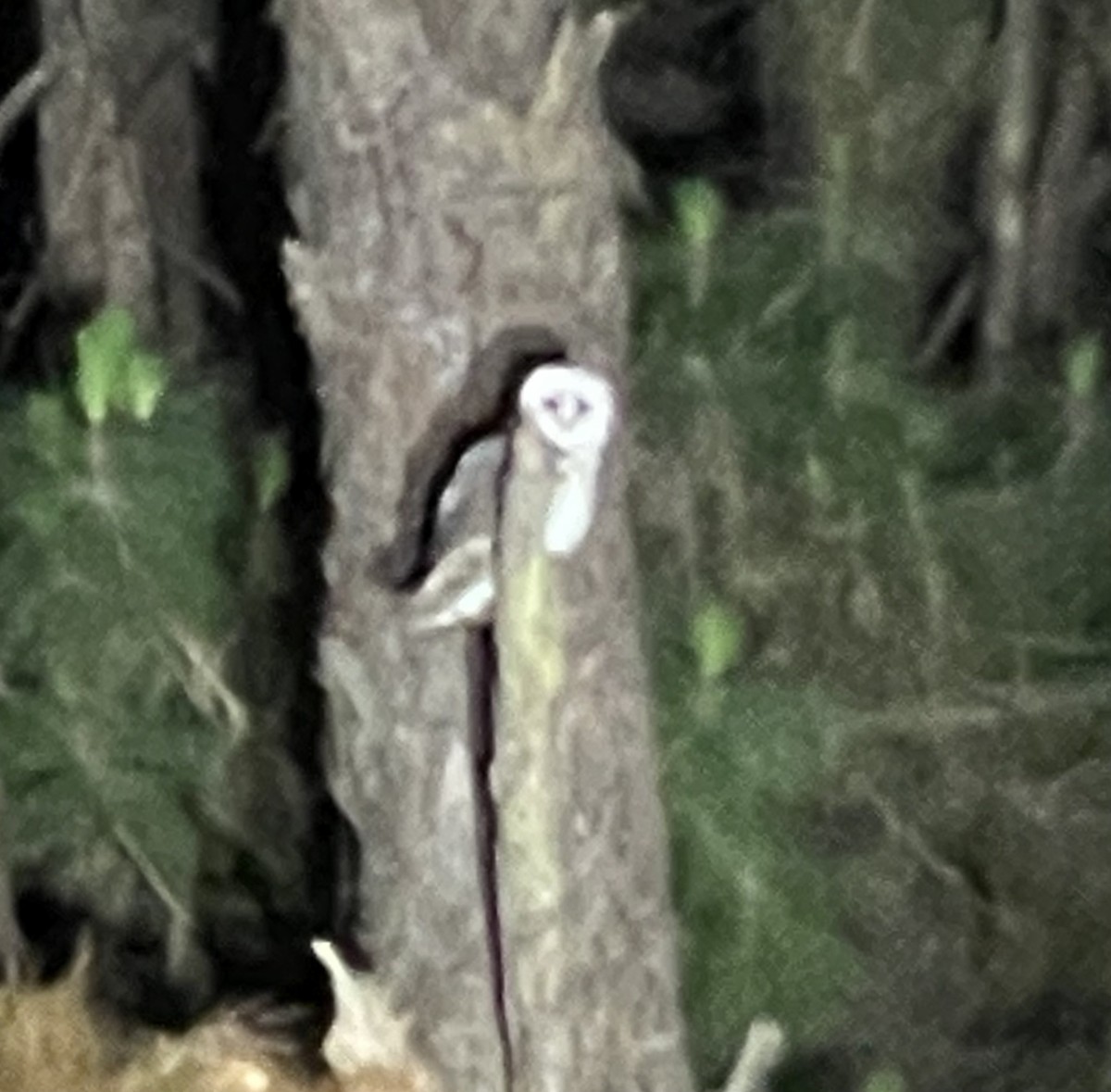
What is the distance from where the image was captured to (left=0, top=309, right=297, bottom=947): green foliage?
132 cm

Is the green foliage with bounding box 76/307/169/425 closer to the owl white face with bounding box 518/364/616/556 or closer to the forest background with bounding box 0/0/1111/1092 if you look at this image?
the forest background with bounding box 0/0/1111/1092

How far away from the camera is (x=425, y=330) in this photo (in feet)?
2.95

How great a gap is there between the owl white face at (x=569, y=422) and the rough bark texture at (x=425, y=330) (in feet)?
0.21

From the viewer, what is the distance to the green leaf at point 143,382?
48.9 inches

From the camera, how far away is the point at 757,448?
4.74 feet

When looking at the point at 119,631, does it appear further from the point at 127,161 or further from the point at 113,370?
the point at 127,161

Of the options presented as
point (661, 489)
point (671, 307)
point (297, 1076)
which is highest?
point (671, 307)

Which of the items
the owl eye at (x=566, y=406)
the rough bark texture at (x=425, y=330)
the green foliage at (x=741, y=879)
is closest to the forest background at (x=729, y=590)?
the green foliage at (x=741, y=879)

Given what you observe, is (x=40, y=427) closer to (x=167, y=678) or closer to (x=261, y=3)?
(x=167, y=678)

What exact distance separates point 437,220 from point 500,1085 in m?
0.48

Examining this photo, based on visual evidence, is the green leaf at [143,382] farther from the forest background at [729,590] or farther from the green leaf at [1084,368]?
the green leaf at [1084,368]

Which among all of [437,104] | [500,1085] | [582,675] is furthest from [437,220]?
[500,1085]

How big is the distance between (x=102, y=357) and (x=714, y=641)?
0.49 meters

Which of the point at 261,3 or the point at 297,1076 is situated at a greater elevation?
the point at 261,3
